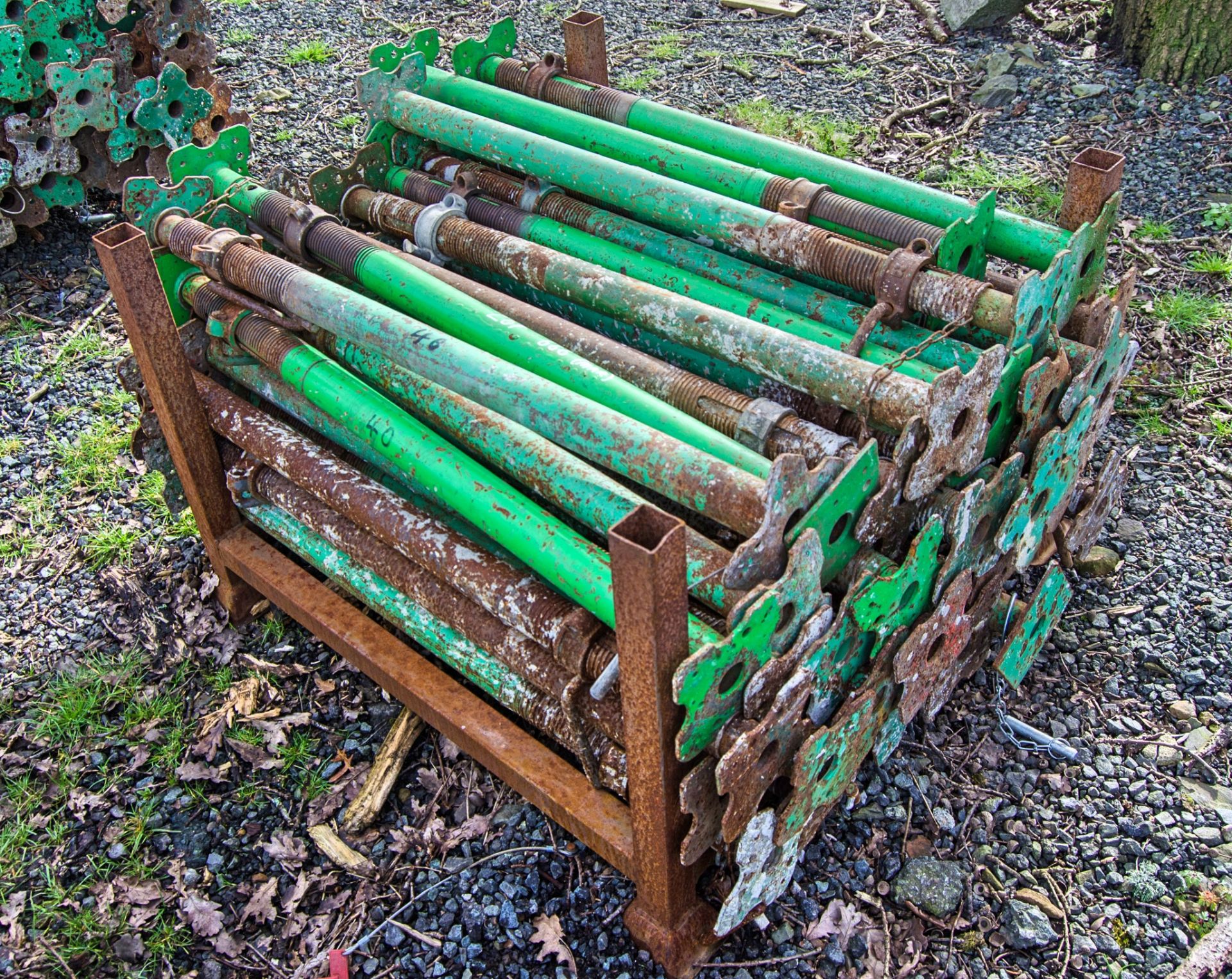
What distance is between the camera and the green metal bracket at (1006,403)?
3064 millimetres

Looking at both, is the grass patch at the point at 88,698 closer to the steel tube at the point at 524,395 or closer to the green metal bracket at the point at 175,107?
the steel tube at the point at 524,395

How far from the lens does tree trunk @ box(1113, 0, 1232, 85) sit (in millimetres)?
7078

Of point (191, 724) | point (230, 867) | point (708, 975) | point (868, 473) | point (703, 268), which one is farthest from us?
point (191, 724)

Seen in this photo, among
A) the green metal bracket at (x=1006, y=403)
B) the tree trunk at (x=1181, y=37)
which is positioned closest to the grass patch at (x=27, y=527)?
the green metal bracket at (x=1006, y=403)

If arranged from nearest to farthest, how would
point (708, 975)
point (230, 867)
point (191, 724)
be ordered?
1. point (708, 975)
2. point (230, 867)
3. point (191, 724)

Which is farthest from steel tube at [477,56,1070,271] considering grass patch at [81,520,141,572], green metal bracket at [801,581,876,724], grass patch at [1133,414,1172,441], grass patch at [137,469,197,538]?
grass patch at [81,520,141,572]

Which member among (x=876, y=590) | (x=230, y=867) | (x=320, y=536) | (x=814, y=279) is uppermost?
(x=814, y=279)

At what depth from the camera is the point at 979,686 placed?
391 cm

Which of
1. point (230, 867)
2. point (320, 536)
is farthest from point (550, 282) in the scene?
point (230, 867)

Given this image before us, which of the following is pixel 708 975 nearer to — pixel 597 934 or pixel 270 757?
pixel 597 934

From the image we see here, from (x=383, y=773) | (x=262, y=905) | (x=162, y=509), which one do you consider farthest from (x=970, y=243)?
(x=162, y=509)

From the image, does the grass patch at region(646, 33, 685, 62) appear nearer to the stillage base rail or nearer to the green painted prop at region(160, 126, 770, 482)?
the green painted prop at region(160, 126, 770, 482)

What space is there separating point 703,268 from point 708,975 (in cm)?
232

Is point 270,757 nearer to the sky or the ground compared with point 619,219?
nearer to the ground
